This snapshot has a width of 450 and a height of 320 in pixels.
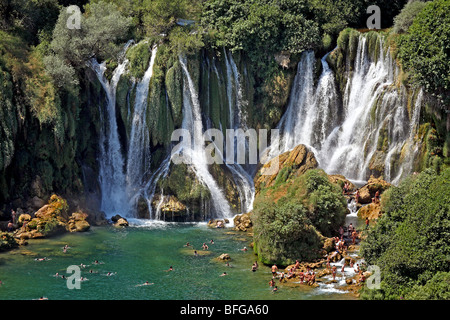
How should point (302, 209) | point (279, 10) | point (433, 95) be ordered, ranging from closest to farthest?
point (302, 209) < point (433, 95) < point (279, 10)

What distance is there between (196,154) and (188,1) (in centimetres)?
1723

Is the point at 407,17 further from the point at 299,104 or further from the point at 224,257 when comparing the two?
the point at 224,257

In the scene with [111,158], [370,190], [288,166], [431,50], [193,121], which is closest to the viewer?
[431,50]

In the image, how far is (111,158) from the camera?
184 ft

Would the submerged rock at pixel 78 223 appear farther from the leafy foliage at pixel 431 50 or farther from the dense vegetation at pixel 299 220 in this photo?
the leafy foliage at pixel 431 50

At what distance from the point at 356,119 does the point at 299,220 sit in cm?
1922

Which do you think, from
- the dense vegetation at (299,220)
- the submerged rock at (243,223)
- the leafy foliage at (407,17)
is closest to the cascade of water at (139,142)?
the submerged rock at (243,223)

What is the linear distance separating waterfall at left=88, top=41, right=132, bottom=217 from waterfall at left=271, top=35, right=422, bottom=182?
635 inches

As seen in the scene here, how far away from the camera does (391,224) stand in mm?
36188

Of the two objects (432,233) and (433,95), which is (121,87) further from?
(432,233)

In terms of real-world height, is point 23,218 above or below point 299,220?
below

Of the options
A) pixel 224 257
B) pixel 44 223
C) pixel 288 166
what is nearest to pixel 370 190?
pixel 288 166

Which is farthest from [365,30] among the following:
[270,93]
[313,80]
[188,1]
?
[188,1]

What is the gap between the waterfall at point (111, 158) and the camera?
5500 cm
